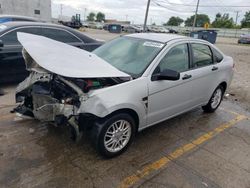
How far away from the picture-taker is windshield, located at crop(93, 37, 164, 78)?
322 centimetres

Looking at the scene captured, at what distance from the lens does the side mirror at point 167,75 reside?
3.05 m

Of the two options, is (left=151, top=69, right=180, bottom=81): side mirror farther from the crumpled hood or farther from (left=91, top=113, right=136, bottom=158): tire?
(left=91, top=113, right=136, bottom=158): tire

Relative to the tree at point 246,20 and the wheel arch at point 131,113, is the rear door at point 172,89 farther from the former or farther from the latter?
the tree at point 246,20

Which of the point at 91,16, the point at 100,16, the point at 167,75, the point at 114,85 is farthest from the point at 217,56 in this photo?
the point at 91,16

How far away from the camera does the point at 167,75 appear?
10.1 ft

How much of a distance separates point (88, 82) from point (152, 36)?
1683mm

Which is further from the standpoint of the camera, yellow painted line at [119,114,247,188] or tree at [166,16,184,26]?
tree at [166,16,184,26]

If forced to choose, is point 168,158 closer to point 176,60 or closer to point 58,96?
point 176,60

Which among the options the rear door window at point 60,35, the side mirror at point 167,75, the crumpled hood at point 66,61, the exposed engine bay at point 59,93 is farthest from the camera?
the rear door window at point 60,35

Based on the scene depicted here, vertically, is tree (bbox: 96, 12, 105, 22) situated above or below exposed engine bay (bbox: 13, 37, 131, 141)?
above

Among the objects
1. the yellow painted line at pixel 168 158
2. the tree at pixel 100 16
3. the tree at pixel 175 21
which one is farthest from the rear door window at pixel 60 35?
the tree at pixel 100 16

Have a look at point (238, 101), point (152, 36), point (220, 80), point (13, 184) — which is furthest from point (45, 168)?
point (238, 101)

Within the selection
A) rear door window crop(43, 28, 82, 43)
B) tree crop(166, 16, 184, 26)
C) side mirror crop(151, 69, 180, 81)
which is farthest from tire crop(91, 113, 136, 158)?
tree crop(166, 16, 184, 26)

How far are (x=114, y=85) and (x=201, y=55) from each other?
6.77 feet
